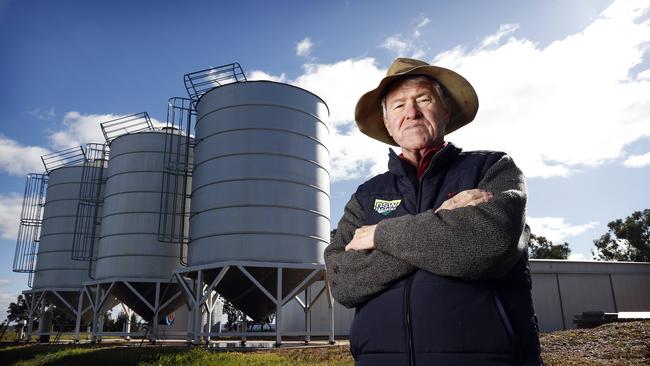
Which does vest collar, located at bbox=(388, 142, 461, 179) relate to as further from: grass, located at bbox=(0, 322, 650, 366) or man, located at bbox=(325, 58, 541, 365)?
grass, located at bbox=(0, 322, 650, 366)

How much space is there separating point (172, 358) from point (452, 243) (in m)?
9.11

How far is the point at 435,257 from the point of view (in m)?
1.95

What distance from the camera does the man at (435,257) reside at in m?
1.88

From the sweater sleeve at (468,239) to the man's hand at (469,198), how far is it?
5 cm

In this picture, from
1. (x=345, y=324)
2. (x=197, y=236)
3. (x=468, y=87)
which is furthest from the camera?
(x=345, y=324)

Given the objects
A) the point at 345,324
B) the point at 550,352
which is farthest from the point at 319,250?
the point at 345,324

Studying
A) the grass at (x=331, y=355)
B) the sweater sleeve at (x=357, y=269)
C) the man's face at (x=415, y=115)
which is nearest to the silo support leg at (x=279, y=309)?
the grass at (x=331, y=355)

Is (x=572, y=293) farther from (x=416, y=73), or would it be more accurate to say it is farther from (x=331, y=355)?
(x=416, y=73)

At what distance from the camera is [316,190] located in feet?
56.4

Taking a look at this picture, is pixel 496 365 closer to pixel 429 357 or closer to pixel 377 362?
pixel 429 357

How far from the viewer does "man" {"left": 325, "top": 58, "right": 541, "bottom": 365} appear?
6.18ft

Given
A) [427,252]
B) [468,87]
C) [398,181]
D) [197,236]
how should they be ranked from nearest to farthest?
1. [427,252]
2. [398,181]
3. [468,87]
4. [197,236]

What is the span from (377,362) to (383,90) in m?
1.51

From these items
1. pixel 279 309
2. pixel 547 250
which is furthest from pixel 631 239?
pixel 279 309
